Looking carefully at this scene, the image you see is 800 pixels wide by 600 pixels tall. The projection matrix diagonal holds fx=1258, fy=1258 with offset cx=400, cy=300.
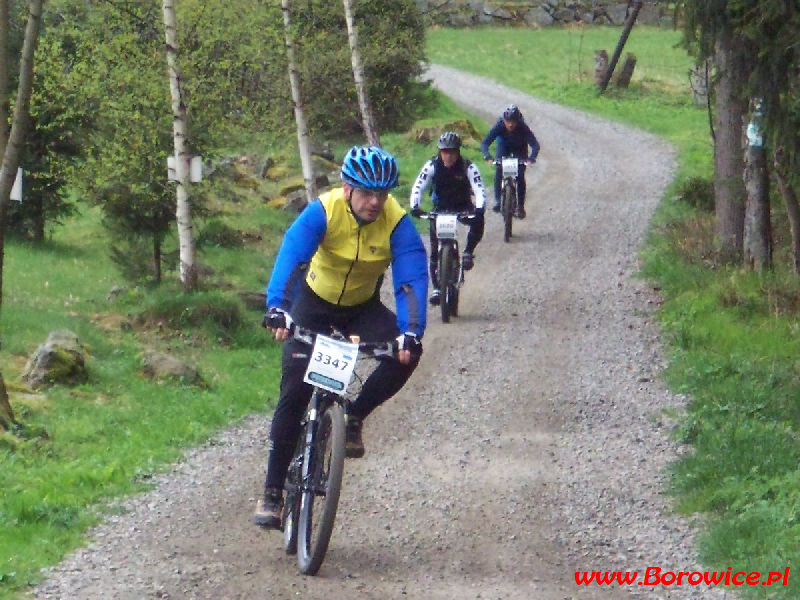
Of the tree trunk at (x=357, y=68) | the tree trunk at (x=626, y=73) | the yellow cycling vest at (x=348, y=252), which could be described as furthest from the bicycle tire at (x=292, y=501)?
the tree trunk at (x=626, y=73)

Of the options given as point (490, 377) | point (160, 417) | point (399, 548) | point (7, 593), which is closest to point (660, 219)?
point (490, 377)

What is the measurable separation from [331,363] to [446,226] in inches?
297

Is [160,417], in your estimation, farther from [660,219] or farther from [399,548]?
[660,219]

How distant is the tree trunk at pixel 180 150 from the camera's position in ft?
49.3

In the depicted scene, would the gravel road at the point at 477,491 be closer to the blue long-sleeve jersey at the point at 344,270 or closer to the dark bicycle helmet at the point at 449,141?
the blue long-sleeve jersey at the point at 344,270

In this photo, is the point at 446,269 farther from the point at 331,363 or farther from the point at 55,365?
the point at 331,363

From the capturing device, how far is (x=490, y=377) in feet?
38.8

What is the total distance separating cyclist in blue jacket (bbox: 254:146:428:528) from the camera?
6465mm

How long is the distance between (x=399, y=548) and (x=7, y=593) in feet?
6.87

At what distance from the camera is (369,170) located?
6414 mm

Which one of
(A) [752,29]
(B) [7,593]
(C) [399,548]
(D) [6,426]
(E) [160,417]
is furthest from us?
(A) [752,29]

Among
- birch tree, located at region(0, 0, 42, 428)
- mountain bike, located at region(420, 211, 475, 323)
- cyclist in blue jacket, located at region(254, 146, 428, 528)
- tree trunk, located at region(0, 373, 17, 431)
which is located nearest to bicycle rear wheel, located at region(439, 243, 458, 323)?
mountain bike, located at region(420, 211, 475, 323)

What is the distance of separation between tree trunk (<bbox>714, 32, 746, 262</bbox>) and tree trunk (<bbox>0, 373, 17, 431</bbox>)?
9.81 m

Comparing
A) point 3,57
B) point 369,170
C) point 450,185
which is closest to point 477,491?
point 369,170
